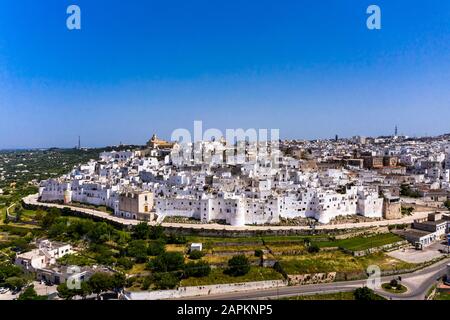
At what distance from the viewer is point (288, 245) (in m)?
14.0

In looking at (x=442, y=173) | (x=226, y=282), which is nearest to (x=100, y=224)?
(x=226, y=282)

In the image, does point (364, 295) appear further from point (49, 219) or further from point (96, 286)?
point (49, 219)

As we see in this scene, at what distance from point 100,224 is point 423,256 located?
11.5 metres

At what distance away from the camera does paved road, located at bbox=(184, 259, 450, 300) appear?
1056 cm

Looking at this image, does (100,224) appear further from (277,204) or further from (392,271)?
(392,271)

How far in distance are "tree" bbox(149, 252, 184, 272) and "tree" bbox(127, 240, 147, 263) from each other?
0.70 metres

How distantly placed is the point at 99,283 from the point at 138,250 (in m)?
2.61

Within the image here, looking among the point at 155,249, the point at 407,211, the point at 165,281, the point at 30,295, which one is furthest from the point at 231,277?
the point at 407,211

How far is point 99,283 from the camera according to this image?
33.8 ft

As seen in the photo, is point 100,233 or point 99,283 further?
point 100,233

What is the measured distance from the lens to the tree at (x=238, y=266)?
463 inches

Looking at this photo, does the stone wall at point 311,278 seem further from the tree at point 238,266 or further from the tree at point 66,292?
the tree at point 66,292

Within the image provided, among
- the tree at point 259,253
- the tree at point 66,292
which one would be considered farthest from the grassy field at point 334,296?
the tree at point 66,292

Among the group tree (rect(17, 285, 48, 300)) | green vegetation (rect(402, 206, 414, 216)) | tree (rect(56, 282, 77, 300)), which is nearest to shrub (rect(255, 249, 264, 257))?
tree (rect(56, 282, 77, 300))
